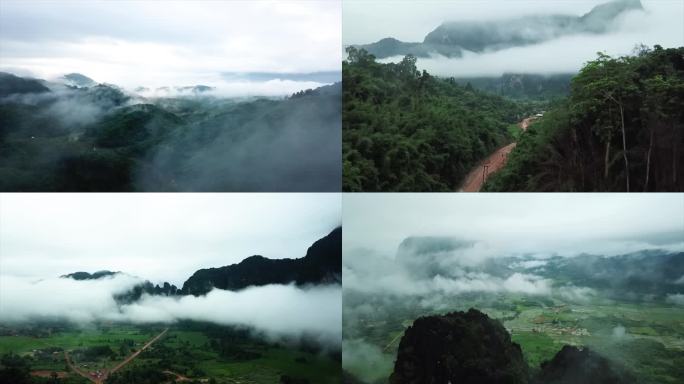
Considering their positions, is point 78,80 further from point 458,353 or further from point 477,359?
point 477,359

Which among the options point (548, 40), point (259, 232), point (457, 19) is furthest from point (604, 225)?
point (259, 232)

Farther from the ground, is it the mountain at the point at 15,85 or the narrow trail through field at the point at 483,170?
the mountain at the point at 15,85

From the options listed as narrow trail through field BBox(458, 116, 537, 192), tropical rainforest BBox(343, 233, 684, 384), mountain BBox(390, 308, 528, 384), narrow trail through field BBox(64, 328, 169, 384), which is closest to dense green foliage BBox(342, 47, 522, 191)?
narrow trail through field BBox(458, 116, 537, 192)

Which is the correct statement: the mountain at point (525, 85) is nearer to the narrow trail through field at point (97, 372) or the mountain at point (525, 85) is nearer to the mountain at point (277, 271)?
the mountain at point (277, 271)

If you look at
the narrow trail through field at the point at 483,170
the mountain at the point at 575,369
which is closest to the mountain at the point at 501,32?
the narrow trail through field at the point at 483,170

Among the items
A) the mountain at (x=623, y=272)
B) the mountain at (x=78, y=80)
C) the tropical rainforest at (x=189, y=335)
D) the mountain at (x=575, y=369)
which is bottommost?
the mountain at (x=575, y=369)

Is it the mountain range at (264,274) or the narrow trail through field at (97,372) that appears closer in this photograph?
the narrow trail through field at (97,372)
